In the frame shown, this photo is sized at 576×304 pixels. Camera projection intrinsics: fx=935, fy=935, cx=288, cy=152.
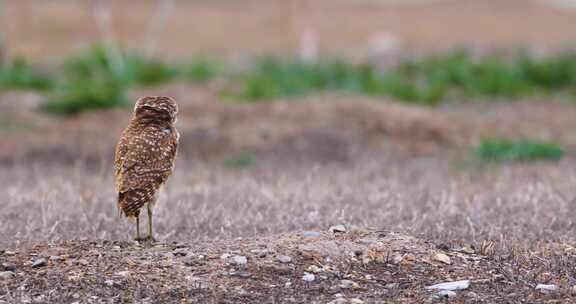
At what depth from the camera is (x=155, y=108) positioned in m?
5.99

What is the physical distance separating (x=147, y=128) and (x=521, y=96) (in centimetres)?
1183

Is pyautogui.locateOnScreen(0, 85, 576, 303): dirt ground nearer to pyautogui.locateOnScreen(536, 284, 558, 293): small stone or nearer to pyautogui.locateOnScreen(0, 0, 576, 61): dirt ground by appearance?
pyautogui.locateOnScreen(536, 284, 558, 293): small stone

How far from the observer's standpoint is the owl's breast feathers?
18.2 ft

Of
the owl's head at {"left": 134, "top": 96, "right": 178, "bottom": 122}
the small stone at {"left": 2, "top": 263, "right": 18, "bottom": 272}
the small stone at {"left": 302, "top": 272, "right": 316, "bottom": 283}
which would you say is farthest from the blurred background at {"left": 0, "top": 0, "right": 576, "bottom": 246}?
the small stone at {"left": 302, "top": 272, "right": 316, "bottom": 283}

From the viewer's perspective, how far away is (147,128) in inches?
235

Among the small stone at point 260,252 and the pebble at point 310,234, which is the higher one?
the pebble at point 310,234

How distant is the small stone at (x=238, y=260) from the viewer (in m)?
5.31

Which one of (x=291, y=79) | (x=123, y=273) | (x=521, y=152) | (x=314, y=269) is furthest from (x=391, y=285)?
(x=291, y=79)

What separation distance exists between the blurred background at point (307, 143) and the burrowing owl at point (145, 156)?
0.86 metres

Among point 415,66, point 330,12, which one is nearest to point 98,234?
point 415,66

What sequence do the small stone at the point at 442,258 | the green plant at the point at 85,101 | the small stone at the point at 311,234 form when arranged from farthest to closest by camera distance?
the green plant at the point at 85,101
the small stone at the point at 311,234
the small stone at the point at 442,258

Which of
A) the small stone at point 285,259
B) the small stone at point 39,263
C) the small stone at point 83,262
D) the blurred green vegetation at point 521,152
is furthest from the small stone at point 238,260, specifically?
the blurred green vegetation at point 521,152

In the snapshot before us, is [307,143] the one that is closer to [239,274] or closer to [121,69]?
[121,69]

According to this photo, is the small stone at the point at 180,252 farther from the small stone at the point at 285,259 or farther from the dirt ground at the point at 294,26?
the dirt ground at the point at 294,26
